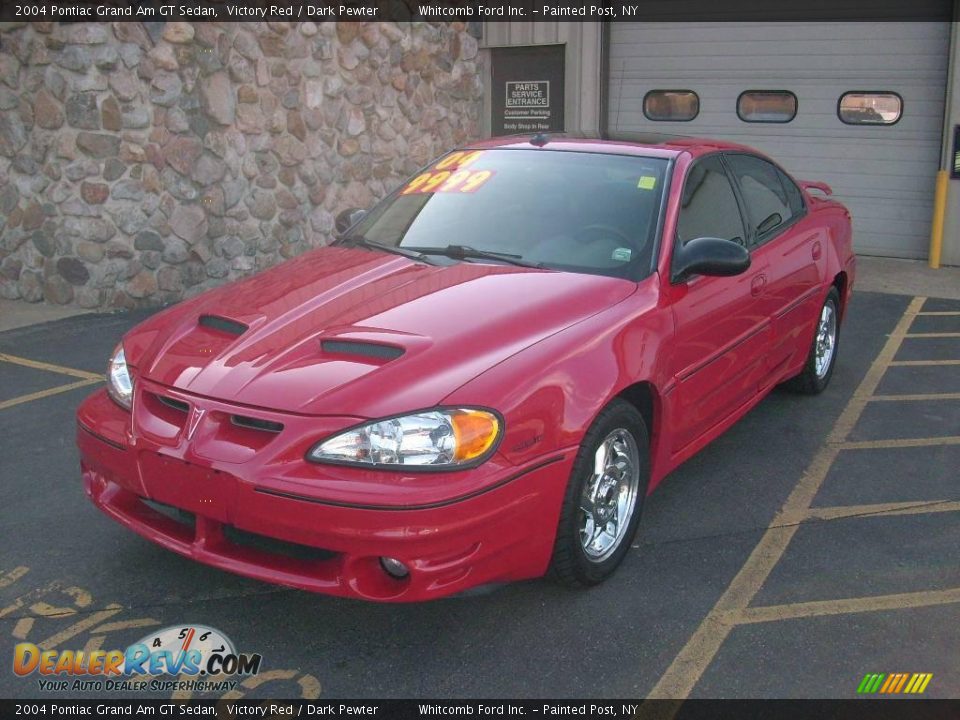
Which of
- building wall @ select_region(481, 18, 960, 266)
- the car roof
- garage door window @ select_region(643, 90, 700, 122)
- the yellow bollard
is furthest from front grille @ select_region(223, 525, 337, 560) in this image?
garage door window @ select_region(643, 90, 700, 122)

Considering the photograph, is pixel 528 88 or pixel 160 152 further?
pixel 528 88

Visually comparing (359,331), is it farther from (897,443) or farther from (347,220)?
(897,443)

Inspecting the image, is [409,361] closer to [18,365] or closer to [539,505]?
[539,505]

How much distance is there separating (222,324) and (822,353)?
12.3 ft

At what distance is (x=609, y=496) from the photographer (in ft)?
12.3

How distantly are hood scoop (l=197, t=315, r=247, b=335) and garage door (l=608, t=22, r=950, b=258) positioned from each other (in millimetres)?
8660

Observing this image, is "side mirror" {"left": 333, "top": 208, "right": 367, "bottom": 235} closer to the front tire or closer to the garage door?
the front tire

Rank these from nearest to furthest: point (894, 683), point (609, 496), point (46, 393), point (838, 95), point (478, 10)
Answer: point (894, 683)
point (609, 496)
point (46, 393)
point (838, 95)
point (478, 10)

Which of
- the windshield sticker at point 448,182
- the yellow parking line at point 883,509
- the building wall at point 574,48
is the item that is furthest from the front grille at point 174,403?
the building wall at point 574,48

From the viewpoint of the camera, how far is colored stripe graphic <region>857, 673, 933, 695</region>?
3.13 metres

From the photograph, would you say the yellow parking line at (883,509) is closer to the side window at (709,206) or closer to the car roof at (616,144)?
the side window at (709,206)

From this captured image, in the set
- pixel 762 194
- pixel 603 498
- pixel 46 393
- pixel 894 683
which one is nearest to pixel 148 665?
pixel 603 498

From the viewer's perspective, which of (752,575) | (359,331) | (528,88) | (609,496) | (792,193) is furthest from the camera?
(528,88)

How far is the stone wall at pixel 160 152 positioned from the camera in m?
7.86
